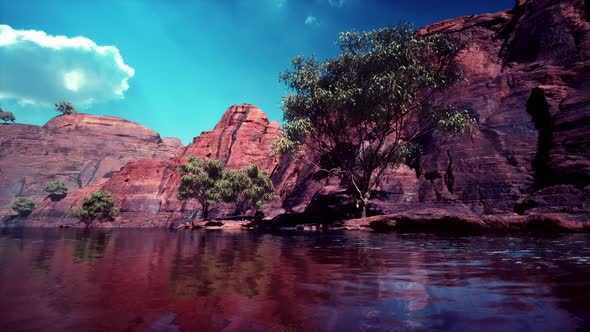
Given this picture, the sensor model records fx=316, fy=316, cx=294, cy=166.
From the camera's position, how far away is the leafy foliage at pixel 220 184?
2018 inches

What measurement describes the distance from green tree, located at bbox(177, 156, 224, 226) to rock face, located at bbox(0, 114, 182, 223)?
6028cm

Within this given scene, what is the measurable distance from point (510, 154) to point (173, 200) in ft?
231

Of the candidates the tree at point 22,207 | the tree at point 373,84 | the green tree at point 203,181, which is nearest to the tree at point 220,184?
the green tree at point 203,181

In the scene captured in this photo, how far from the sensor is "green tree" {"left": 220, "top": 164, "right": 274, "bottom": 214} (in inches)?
2015

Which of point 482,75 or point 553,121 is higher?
point 482,75

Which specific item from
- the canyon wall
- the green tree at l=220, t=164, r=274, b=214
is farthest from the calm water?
the green tree at l=220, t=164, r=274, b=214

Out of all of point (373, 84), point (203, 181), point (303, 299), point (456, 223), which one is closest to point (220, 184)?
point (203, 181)

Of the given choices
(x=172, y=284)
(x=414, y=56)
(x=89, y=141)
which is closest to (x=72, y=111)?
(x=89, y=141)

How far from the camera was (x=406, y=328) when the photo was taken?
80.7 inches

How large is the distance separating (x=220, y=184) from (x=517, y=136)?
39.4 meters

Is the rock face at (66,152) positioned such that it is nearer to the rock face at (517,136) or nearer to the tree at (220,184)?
the tree at (220,184)

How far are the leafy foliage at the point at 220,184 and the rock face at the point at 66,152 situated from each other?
61029 mm

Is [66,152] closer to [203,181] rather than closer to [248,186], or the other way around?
[203,181]

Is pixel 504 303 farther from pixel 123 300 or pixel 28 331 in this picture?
pixel 28 331
